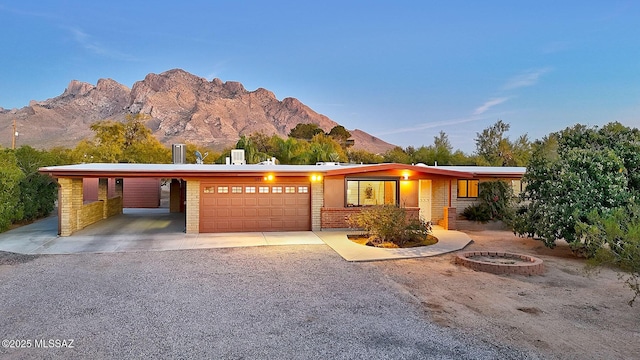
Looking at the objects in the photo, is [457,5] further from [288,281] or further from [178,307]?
[178,307]

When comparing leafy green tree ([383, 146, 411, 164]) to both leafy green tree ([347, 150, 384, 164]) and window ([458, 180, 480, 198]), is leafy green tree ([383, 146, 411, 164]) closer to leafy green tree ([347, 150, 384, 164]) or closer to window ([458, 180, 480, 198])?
leafy green tree ([347, 150, 384, 164])

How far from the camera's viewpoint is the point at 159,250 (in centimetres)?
1041

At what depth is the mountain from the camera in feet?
265

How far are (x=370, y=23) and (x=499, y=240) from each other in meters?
19.5

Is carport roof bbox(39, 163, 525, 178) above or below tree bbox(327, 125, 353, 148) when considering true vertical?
below

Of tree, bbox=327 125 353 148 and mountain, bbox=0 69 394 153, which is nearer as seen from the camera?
tree, bbox=327 125 353 148

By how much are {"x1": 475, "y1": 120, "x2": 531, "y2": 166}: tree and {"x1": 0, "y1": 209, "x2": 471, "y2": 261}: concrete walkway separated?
89.1ft

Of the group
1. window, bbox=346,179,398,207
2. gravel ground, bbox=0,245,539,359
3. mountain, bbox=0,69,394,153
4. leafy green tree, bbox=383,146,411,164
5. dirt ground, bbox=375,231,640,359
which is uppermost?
mountain, bbox=0,69,394,153

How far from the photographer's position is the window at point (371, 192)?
14.4 m

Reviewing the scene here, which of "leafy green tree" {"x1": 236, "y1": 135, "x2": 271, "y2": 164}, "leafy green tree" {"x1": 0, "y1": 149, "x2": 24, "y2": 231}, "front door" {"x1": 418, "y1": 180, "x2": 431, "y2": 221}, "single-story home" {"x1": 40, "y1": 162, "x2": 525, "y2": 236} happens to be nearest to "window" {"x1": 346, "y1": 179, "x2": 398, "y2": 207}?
"single-story home" {"x1": 40, "y1": 162, "x2": 525, "y2": 236}

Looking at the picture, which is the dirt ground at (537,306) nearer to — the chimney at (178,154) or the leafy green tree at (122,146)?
the chimney at (178,154)

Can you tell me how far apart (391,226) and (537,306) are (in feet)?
16.9

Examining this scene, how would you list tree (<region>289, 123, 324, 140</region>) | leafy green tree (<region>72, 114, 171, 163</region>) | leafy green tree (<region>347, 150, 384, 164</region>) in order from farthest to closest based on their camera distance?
tree (<region>289, 123, 324, 140</region>) → leafy green tree (<region>347, 150, 384, 164</region>) → leafy green tree (<region>72, 114, 171, 163</region>)

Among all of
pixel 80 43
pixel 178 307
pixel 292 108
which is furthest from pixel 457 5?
pixel 292 108
